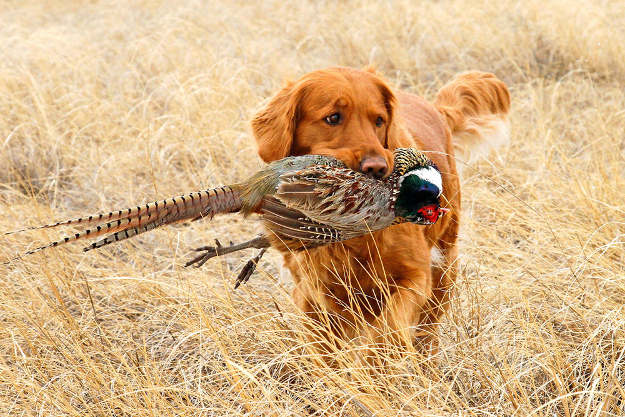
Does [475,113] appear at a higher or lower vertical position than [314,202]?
lower

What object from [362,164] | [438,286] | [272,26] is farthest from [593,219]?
[272,26]

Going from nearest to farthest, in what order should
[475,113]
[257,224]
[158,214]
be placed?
[158,214] < [475,113] < [257,224]

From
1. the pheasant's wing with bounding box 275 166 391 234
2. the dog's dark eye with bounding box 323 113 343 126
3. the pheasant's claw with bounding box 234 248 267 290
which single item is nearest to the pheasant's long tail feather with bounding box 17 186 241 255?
the pheasant's wing with bounding box 275 166 391 234

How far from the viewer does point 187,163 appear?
4781mm

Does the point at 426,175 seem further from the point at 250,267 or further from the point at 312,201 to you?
the point at 250,267

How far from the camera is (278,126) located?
2.87m

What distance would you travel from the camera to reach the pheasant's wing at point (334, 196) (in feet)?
8.14

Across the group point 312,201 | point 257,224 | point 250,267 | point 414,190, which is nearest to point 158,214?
point 312,201

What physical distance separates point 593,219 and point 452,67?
11.8ft

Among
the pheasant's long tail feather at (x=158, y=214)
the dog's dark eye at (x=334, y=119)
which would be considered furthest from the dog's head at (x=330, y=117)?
the pheasant's long tail feather at (x=158, y=214)

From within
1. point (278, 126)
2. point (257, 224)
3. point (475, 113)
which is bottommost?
point (257, 224)

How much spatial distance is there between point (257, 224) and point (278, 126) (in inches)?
61.8

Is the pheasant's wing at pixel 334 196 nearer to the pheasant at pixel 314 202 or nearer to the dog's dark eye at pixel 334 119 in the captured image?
the pheasant at pixel 314 202

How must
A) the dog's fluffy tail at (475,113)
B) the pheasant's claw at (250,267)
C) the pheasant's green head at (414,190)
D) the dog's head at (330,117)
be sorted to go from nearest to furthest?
the pheasant's green head at (414,190), the dog's head at (330,117), the pheasant's claw at (250,267), the dog's fluffy tail at (475,113)
